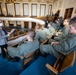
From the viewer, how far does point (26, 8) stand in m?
11.8

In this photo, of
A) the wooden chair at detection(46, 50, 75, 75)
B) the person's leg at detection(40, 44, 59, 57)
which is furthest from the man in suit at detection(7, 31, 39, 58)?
the wooden chair at detection(46, 50, 75, 75)

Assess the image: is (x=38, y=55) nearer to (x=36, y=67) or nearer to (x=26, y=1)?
(x=36, y=67)

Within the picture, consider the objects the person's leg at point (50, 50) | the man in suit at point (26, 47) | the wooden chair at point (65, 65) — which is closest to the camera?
the wooden chair at point (65, 65)

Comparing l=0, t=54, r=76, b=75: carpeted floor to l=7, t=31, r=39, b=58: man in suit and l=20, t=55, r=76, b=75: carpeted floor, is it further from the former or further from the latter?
l=7, t=31, r=39, b=58: man in suit

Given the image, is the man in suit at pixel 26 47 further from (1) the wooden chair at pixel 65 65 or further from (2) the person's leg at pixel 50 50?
(1) the wooden chair at pixel 65 65

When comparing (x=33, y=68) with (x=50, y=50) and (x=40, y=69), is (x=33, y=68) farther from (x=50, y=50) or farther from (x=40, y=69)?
(x=50, y=50)

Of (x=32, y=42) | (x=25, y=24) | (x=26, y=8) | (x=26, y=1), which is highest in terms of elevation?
→ (x=26, y=1)

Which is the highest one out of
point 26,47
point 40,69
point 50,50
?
point 26,47

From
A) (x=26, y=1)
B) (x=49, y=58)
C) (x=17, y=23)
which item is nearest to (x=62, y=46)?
(x=49, y=58)

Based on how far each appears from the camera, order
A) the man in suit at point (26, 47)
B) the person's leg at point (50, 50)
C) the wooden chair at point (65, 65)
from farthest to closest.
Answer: the person's leg at point (50, 50), the man in suit at point (26, 47), the wooden chair at point (65, 65)

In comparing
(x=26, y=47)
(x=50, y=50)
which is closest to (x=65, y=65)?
(x=50, y=50)

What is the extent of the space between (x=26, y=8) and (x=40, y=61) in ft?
37.0

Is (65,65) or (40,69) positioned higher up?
(65,65)

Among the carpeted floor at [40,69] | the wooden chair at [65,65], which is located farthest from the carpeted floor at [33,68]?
the wooden chair at [65,65]
